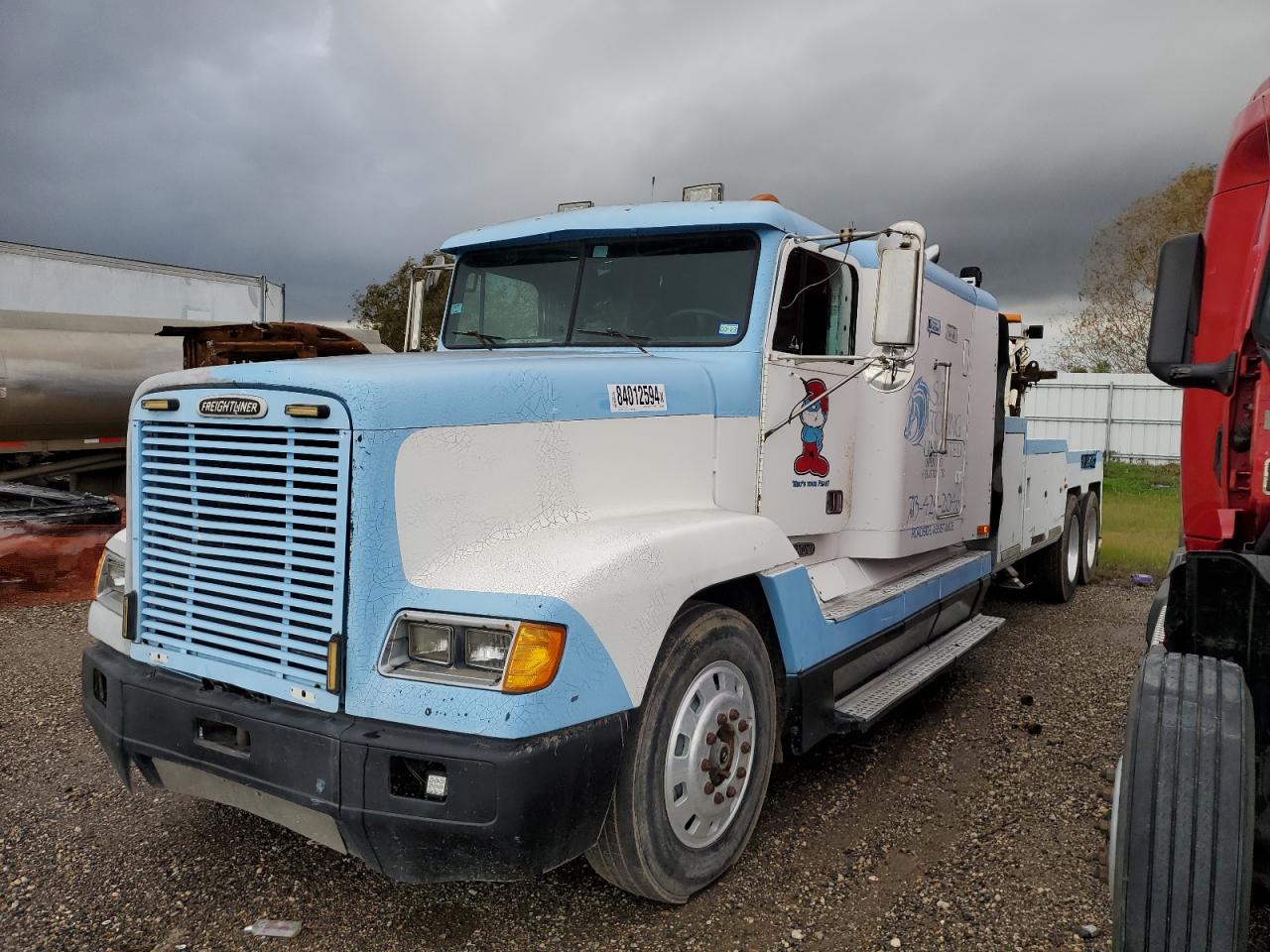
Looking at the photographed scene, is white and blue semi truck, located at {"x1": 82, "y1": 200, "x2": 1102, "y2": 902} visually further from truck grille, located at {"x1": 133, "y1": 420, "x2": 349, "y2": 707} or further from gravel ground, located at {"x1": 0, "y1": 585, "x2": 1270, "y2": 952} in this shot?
gravel ground, located at {"x1": 0, "y1": 585, "x2": 1270, "y2": 952}

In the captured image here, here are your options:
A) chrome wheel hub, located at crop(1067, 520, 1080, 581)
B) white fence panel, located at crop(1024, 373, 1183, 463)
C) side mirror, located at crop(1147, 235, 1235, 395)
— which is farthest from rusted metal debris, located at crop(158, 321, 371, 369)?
white fence panel, located at crop(1024, 373, 1183, 463)

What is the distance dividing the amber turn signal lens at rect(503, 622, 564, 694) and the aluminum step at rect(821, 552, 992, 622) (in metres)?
1.73

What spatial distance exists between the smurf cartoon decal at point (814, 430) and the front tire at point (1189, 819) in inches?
78.8

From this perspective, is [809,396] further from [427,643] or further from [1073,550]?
[1073,550]

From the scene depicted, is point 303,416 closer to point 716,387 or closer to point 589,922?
point 716,387

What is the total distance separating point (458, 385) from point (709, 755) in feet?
4.95

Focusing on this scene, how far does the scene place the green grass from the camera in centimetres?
1070

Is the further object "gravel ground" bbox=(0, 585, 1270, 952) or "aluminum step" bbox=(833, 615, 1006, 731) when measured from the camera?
"aluminum step" bbox=(833, 615, 1006, 731)

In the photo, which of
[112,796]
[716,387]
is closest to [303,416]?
[716,387]

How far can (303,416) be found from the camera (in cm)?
261

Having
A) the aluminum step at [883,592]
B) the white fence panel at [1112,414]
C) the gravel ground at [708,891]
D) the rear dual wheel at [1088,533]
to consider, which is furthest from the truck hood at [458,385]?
the white fence panel at [1112,414]

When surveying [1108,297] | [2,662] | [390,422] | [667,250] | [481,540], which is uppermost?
[1108,297]

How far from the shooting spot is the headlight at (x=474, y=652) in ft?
8.19

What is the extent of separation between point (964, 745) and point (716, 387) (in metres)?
2.58
